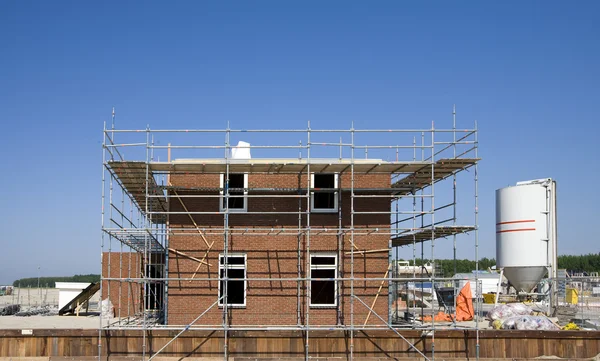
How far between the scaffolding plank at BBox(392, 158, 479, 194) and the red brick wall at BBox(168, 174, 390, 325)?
68.5 inches

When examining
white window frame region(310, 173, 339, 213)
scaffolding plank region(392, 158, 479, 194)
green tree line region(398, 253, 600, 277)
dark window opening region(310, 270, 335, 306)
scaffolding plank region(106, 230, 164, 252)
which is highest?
scaffolding plank region(392, 158, 479, 194)

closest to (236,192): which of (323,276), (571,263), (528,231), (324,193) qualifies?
(324,193)

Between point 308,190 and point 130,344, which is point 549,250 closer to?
point 308,190

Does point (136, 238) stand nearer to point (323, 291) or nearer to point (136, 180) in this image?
point (136, 180)

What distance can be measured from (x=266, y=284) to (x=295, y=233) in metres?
1.94

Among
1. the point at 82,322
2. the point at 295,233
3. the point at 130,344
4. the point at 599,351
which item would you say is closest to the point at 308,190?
the point at 295,233

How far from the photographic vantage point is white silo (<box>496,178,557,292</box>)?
3030cm

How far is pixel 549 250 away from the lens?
3019 cm

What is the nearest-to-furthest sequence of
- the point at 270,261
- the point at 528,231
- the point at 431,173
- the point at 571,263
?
1. the point at 431,173
2. the point at 270,261
3. the point at 528,231
4. the point at 571,263

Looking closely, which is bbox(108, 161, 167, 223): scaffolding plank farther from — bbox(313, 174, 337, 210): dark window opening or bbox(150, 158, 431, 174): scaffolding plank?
bbox(313, 174, 337, 210): dark window opening

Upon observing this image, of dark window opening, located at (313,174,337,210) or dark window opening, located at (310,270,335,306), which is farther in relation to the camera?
dark window opening, located at (313,174,337,210)

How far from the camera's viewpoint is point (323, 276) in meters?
23.0

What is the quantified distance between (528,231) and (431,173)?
1001 centimetres

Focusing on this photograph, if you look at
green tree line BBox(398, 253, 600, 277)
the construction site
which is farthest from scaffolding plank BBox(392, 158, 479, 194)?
green tree line BBox(398, 253, 600, 277)
